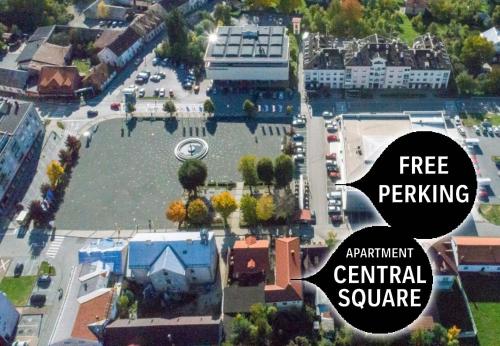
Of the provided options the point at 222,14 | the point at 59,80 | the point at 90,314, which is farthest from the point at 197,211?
the point at 222,14

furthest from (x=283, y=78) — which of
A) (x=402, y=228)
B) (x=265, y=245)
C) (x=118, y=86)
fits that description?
(x=402, y=228)

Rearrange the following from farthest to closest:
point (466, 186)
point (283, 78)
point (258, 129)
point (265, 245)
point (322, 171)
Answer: point (283, 78) → point (258, 129) → point (322, 171) → point (265, 245) → point (466, 186)

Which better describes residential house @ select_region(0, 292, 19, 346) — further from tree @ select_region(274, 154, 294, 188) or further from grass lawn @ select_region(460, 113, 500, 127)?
grass lawn @ select_region(460, 113, 500, 127)

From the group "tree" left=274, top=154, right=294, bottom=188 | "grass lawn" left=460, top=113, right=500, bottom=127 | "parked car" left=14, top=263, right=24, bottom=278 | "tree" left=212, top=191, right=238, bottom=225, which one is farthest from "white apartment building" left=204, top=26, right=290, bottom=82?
"parked car" left=14, top=263, right=24, bottom=278

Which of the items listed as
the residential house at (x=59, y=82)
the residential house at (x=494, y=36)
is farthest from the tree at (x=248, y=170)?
the residential house at (x=494, y=36)

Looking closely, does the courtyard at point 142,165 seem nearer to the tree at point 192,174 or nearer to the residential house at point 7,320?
the tree at point 192,174

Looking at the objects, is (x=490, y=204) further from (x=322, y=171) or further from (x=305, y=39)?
(x=305, y=39)
